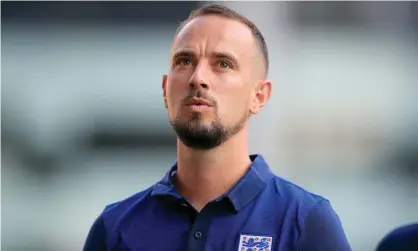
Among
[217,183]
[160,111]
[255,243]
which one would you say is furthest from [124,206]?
[160,111]

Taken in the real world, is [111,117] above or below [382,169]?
above

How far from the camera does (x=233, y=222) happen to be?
1375 millimetres

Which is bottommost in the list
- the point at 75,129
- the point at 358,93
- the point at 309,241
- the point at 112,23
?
the point at 309,241

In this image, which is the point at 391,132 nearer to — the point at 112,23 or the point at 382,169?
the point at 382,169

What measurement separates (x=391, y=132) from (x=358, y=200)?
1.05 feet

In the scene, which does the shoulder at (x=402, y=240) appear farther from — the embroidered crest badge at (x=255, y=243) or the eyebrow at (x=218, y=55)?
the eyebrow at (x=218, y=55)

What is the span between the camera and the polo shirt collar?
55.1 inches

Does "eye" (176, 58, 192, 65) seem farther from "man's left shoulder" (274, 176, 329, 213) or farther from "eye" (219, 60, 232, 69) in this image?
"man's left shoulder" (274, 176, 329, 213)

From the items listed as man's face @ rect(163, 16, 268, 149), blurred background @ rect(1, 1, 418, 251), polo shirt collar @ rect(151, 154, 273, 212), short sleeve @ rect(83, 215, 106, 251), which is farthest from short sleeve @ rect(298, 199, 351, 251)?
blurred background @ rect(1, 1, 418, 251)

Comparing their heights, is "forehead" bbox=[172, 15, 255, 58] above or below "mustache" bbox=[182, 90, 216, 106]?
above

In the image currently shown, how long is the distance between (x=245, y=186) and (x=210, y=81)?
25cm

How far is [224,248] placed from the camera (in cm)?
134

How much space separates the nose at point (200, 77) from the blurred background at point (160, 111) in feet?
4.12

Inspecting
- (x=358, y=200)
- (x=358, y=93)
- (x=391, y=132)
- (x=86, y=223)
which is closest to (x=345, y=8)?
(x=358, y=93)
